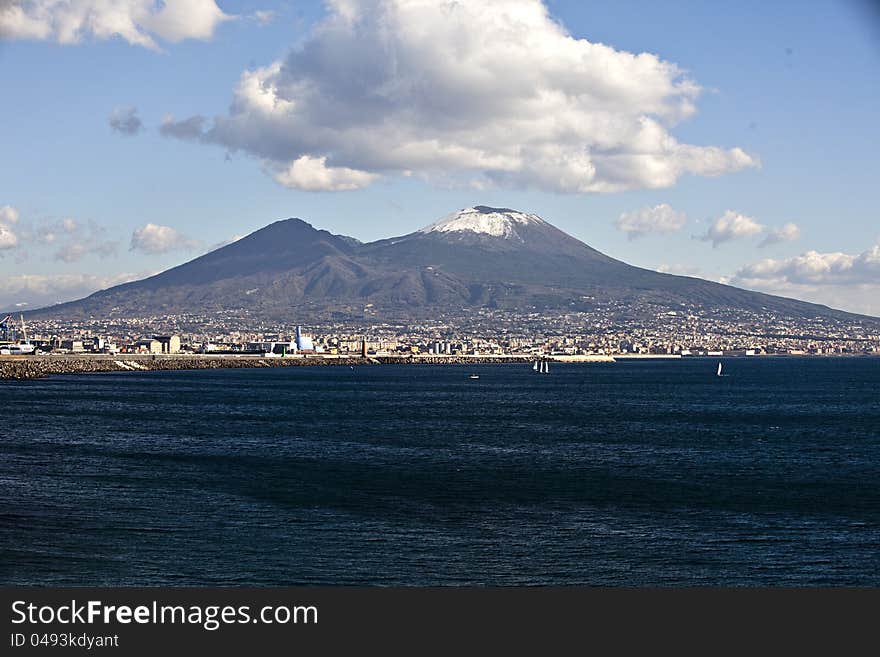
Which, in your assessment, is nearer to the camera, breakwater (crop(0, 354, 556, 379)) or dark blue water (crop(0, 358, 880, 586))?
dark blue water (crop(0, 358, 880, 586))

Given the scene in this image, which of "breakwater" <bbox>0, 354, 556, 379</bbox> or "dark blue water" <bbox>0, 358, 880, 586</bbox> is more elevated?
"breakwater" <bbox>0, 354, 556, 379</bbox>

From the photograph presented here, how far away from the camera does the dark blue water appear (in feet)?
70.7

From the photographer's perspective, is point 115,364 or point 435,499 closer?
point 435,499

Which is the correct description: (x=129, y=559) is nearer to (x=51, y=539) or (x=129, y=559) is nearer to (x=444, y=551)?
(x=51, y=539)

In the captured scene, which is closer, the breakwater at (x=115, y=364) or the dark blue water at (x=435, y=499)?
the dark blue water at (x=435, y=499)

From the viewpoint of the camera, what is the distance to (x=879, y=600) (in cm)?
1498

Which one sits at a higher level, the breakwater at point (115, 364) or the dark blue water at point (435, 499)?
the breakwater at point (115, 364)

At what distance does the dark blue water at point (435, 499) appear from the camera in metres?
21.5

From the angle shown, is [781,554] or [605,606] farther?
[781,554]

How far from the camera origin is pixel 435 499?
30547 mm

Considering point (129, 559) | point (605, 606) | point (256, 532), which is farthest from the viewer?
point (256, 532)

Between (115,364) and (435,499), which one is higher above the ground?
(115,364)

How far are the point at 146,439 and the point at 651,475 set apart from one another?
2291cm

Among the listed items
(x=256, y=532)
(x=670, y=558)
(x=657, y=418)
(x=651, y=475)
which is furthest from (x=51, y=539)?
(x=657, y=418)
